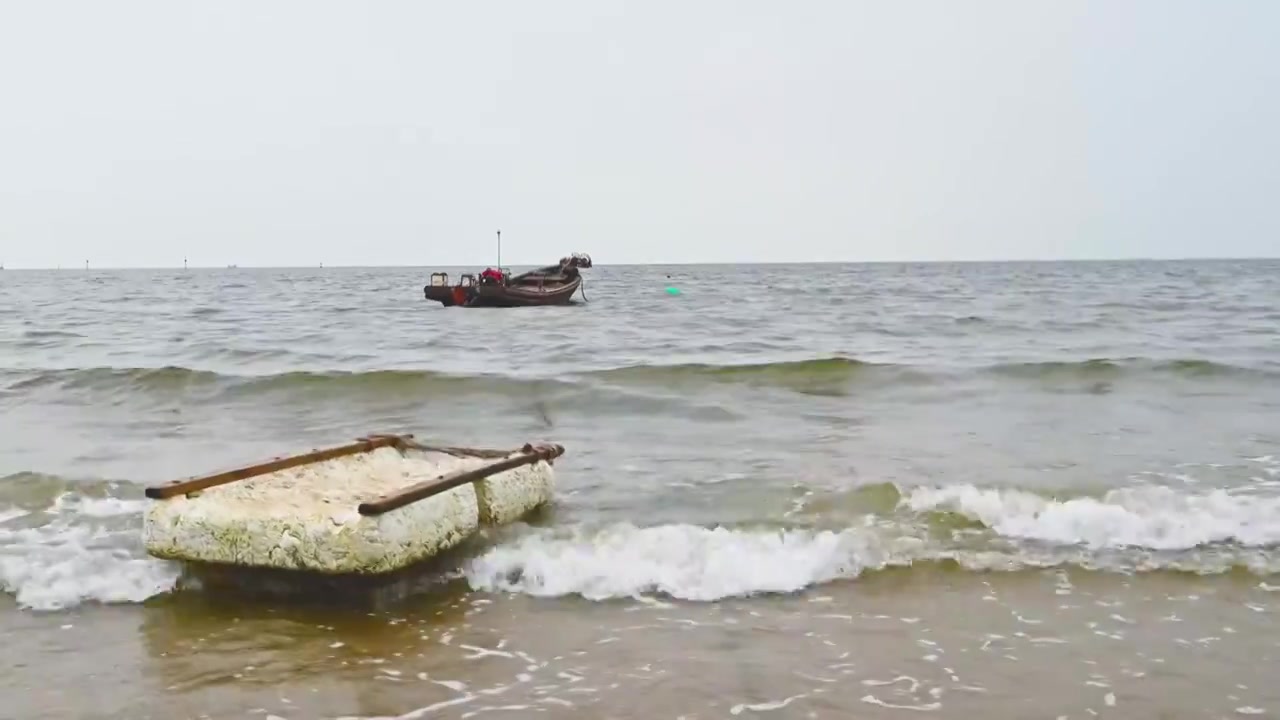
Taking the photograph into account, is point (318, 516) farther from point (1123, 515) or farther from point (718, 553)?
point (1123, 515)

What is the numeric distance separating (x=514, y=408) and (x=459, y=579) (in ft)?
23.4

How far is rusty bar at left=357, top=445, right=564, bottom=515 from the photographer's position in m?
5.32

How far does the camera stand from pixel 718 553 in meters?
6.36

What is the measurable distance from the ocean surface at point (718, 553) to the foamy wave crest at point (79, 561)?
27mm

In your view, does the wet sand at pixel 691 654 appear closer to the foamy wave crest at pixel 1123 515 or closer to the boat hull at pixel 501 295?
the foamy wave crest at pixel 1123 515

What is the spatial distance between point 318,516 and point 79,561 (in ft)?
6.46

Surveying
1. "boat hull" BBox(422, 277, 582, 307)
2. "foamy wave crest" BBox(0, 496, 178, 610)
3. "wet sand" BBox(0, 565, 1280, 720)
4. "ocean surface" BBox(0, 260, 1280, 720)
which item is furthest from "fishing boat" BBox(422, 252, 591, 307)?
"wet sand" BBox(0, 565, 1280, 720)

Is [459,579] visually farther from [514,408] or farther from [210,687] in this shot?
[514,408]

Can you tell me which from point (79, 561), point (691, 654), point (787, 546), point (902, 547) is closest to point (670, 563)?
point (787, 546)

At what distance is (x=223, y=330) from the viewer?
25.5 m

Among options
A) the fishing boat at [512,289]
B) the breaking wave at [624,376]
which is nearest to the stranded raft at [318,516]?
the breaking wave at [624,376]

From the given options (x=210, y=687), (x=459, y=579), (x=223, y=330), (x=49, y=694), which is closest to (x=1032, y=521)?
(x=459, y=579)

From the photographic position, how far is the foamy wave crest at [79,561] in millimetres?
5797

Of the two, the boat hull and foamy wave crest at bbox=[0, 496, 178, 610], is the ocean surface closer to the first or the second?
foamy wave crest at bbox=[0, 496, 178, 610]
